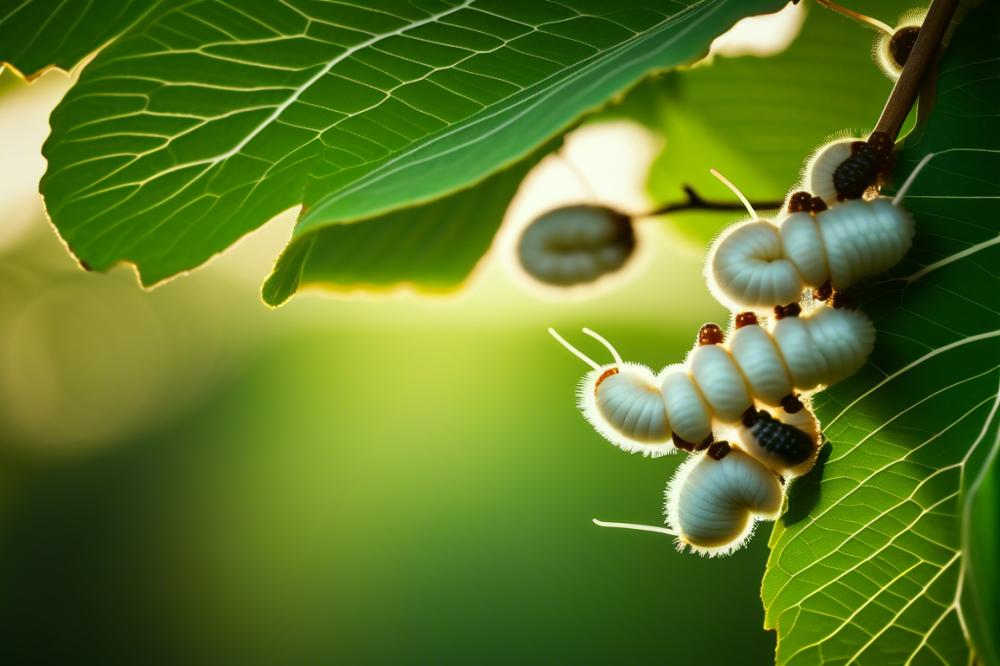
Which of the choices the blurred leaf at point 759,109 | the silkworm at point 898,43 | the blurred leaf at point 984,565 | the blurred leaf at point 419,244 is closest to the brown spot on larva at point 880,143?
the silkworm at point 898,43

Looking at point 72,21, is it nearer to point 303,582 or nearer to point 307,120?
point 307,120

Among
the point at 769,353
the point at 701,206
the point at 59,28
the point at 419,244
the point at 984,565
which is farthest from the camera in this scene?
the point at 419,244

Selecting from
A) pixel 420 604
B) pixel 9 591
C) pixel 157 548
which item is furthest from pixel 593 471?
pixel 9 591

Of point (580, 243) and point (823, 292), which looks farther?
point (580, 243)

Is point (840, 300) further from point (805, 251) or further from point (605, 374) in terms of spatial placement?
point (605, 374)

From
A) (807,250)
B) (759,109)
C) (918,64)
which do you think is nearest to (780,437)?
(807,250)

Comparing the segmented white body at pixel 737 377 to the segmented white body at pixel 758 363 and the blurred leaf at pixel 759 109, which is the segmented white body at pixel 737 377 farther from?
the blurred leaf at pixel 759 109

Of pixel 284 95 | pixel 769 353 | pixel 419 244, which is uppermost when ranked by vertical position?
pixel 284 95
